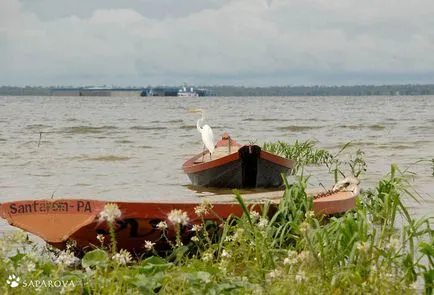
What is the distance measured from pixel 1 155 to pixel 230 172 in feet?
40.4

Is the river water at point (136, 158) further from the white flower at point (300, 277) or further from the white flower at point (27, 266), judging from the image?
the white flower at point (27, 266)

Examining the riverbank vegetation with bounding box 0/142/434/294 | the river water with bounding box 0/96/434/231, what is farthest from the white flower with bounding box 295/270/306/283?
the river water with bounding box 0/96/434/231

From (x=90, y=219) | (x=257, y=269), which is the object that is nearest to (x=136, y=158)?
(x=90, y=219)

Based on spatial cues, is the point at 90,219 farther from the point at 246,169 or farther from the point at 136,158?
the point at 136,158

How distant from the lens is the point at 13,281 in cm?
470

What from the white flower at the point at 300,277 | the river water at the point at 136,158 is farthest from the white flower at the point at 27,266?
the river water at the point at 136,158

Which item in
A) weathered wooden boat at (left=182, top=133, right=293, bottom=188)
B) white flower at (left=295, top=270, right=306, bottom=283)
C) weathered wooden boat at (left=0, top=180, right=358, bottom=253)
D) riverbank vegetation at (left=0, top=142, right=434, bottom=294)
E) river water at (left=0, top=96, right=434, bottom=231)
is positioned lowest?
river water at (left=0, top=96, right=434, bottom=231)

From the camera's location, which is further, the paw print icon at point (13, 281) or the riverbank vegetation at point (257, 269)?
the riverbank vegetation at point (257, 269)

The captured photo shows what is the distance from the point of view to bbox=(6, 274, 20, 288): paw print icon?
4.58 meters

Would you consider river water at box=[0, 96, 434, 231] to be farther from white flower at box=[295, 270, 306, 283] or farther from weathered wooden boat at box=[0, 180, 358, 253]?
white flower at box=[295, 270, 306, 283]

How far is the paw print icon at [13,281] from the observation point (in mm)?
4580

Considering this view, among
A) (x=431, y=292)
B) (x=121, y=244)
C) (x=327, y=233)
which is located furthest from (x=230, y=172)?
(x=431, y=292)

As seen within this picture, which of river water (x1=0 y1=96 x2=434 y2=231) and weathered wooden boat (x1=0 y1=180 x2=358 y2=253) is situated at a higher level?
weathered wooden boat (x1=0 y1=180 x2=358 y2=253)

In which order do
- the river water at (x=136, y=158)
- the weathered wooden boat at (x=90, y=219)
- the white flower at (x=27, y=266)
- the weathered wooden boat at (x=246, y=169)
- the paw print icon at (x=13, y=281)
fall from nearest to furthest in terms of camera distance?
the paw print icon at (x=13, y=281) → the white flower at (x=27, y=266) → the weathered wooden boat at (x=90, y=219) → the weathered wooden boat at (x=246, y=169) → the river water at (x=136, y=158)
